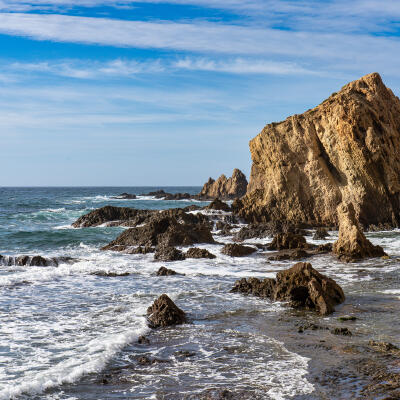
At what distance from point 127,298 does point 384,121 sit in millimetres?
22695

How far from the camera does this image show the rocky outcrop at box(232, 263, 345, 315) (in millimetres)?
12055

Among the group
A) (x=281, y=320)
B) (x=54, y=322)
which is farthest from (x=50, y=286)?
(x=281, y=320)

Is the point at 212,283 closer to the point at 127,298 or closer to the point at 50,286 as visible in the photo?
the point at 127,298

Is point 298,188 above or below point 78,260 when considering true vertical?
above

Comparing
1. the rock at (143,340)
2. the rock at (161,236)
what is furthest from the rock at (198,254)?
the rock at (143,340)

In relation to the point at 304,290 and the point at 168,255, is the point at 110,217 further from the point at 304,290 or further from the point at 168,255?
the point at 304,290

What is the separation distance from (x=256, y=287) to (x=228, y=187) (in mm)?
80676

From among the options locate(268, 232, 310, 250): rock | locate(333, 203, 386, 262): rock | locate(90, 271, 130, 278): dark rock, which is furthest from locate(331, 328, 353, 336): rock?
locate(268, 232, 310, 250): rock

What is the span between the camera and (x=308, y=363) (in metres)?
8.30

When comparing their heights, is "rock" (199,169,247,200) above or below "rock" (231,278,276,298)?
above

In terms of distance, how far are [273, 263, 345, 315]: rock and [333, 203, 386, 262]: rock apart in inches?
272

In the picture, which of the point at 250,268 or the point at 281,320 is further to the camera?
the point at 250,268

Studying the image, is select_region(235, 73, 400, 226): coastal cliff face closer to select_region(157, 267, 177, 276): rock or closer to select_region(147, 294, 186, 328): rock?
select_region(157, 267, 177, 276): rock

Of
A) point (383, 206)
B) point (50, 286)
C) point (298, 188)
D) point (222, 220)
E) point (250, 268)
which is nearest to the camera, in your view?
point (50, 286)
